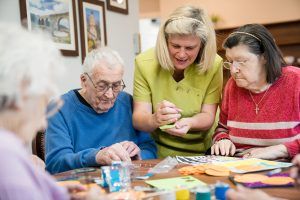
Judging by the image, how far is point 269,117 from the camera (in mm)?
1826

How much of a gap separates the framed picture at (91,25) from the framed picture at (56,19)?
0.30 ft

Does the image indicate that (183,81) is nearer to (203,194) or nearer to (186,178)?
(186,178)

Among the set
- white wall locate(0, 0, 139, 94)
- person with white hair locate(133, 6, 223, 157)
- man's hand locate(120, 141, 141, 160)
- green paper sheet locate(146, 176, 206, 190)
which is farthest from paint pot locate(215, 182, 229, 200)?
white wall locate(0, 0, 139, 94)

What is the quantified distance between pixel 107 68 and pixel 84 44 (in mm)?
1154

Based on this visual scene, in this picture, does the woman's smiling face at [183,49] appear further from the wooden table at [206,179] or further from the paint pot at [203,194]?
the paint pot at [203,194]

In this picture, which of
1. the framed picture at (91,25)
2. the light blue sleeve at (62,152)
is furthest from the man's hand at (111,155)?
the framed picture at (91,25)

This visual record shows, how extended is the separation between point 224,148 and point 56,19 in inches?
61.1

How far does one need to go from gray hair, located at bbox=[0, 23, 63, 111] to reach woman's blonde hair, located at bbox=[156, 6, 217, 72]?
1.14 m

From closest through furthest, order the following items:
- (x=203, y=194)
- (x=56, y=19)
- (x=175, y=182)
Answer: (x=203, y=194) < (x=175, y=182) < (x=56, y=19)

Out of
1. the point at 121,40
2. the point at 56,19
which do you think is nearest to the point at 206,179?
the point at 56,19

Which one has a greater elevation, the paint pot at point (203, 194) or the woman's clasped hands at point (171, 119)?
the woman's clasped hands at point (171, 119)

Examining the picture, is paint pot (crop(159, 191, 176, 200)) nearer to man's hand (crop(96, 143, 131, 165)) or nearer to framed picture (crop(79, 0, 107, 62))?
man's hand (crop(96, 143, 131, 165))

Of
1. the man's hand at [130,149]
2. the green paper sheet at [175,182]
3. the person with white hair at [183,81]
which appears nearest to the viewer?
the green paper sheet at [175,182]

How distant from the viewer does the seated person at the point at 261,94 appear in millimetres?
1785
